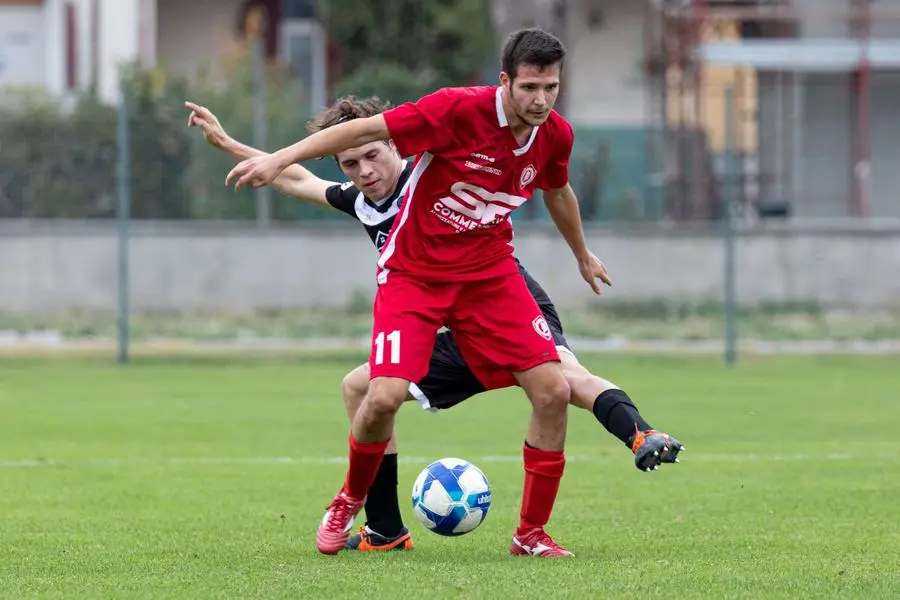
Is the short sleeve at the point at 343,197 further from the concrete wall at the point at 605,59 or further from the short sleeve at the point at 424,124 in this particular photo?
the concrete wall at the point at 605,59

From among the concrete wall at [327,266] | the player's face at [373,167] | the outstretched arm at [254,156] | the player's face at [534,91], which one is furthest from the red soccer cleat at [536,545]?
the concrete wall at [327,266]

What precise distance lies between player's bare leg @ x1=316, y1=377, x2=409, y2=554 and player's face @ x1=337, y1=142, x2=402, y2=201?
0.88 meters

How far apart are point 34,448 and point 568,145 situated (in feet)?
17.6

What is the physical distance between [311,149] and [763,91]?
21.7 metres

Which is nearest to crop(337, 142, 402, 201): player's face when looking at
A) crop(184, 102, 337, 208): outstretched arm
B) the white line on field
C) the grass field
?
crop(184, 102, 337, 208): outstretched arm

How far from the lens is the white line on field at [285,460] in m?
9.76

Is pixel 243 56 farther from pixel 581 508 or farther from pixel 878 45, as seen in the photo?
pixel 581 508

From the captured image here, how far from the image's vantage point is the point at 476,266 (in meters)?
6.43

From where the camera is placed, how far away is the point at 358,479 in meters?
6.68

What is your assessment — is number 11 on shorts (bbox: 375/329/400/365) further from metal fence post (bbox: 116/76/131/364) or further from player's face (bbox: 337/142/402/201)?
metal fence post (bbox: 116/76/131/364)

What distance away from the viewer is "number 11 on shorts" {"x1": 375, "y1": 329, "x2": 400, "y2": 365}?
631 cm

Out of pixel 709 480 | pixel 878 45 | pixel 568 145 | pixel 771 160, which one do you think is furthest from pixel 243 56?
pixel 568 145

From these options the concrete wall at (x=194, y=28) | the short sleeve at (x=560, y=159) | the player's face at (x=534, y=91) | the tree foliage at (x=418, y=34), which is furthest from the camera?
the concrete wall at (x=194, y=28)

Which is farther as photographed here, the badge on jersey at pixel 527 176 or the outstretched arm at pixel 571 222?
the outstretched arm at pixel 571 222
